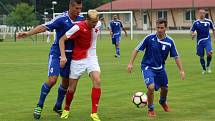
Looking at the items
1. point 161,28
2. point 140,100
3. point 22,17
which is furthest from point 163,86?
point 22,17

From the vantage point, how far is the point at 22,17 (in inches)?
2968

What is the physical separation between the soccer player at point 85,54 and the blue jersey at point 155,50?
1.04 meters

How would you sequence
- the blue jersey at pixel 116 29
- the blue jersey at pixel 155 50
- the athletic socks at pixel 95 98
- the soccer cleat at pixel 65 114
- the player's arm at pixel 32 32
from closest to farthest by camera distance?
the athletic socks at pixel 95 98
the player's arm at pixel 32 32
the soccer cleat at pixel 65 114
the blue jersey at pixel 155 50
the blue jersey at pixel 116 29

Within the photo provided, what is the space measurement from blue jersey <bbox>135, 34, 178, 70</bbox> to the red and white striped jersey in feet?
3.28

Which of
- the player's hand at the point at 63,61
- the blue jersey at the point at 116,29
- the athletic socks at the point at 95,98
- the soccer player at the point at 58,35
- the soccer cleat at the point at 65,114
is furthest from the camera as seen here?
the blue jersey at the point at 116,29

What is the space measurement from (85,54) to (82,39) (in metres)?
0.28

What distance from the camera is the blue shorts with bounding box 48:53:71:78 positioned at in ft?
31.8

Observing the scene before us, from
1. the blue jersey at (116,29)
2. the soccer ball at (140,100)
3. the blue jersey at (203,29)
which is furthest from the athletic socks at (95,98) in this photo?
the blue jersey at (116,29)

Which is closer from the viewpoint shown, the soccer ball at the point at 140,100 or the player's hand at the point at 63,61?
the player's hand at the point at 63,61

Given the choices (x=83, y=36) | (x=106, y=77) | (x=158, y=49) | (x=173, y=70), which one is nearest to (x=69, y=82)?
(x=83, y=36)

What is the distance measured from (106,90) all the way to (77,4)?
484 centimetres

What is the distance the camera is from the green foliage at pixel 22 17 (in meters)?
73.9

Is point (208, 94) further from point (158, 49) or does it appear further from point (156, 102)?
point (158, 49)

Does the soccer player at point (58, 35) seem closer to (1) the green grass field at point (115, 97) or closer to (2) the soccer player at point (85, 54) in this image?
(2) the soccer player at point (85, 54)
